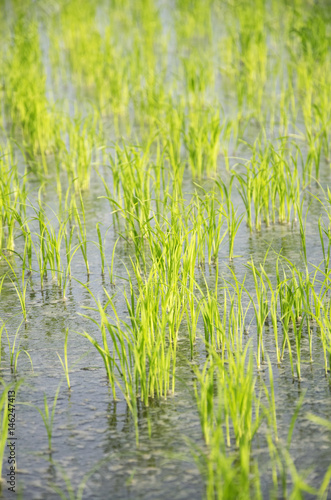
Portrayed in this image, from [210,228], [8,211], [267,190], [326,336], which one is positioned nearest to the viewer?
[326,336]

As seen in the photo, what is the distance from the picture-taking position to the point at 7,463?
1.71 metres

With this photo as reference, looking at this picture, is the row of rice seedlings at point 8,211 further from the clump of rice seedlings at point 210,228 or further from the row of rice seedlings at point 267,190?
the row of rice seedlings at point 267,190

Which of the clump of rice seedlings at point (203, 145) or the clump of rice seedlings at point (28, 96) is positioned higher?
the clump of rice seedlings at point (28, 96)

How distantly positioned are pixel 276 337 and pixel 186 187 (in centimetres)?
165

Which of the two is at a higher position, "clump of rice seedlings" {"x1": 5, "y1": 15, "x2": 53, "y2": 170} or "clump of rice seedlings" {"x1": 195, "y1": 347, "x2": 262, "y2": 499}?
"clump of rice seedlings" {"x1": 5, "y1": 15, "x2": 53, "y2": 170}

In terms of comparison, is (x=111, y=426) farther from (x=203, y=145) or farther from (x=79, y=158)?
(x=203, y=145)

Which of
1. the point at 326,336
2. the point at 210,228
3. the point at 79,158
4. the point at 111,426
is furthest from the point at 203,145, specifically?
the point at 111,426

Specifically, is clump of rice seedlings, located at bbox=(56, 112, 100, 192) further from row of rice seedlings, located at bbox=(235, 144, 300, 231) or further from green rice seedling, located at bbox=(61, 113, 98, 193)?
row of rice seedlings, located at bbox=(235, 144, 300, 231)

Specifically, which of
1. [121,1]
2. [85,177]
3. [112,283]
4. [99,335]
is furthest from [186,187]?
[121,1]

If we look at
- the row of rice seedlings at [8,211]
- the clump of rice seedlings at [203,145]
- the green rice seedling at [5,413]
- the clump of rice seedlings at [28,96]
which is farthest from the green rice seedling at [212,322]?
the clump of rice seedlings at [28,96]

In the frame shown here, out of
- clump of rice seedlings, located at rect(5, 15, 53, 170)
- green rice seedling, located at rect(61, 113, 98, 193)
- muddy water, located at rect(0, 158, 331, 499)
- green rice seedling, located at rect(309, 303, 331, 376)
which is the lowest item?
muddy water, located at rect(0, 158, 331, 499)

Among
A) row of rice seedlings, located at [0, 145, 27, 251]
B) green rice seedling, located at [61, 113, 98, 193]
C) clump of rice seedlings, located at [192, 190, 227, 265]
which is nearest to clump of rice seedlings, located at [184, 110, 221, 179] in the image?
green rice seedling, located at [61, 113, 98, 193]

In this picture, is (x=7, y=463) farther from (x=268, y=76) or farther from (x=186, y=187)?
(x=268, y=76)

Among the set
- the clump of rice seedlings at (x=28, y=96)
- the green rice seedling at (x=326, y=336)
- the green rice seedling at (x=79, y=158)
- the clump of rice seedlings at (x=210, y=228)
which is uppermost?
the clump of rice seedlings at (x=28, y=96)
